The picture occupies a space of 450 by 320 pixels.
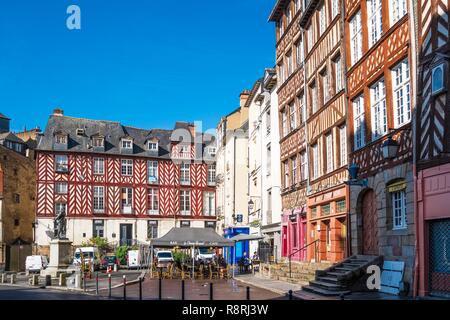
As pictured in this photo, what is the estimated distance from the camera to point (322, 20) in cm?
2314

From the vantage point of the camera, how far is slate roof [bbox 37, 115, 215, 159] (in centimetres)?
5303

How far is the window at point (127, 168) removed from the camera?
178 feet

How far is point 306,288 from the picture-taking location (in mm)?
18344

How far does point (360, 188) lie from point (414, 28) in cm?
544

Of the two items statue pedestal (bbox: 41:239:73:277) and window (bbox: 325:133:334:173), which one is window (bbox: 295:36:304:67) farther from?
statue pedestal (bbox: 41:239:73:277)

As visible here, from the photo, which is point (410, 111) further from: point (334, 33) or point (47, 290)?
point (47, 290)

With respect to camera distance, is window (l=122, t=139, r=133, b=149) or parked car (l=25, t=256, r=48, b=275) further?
window (l=122, t=139, r=133, b=149)

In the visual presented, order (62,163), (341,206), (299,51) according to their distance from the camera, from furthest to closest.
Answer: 1. (62,163)
2. (299,51)
3. (341,206)

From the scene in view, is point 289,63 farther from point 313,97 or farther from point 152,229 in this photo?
point 152,229

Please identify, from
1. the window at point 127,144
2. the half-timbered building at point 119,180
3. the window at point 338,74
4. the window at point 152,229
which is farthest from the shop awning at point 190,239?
the window at point 127,144

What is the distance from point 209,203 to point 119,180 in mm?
8816

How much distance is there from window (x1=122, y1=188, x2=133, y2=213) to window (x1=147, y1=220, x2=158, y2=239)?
2134 millimetres

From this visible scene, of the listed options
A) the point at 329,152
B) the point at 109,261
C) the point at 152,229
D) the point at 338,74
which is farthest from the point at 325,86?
the point at 152,229

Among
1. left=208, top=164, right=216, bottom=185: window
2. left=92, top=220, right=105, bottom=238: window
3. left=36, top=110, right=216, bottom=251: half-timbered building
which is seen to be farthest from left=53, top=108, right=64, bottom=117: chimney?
left=208, top=164, right=216, bottom=185: window
